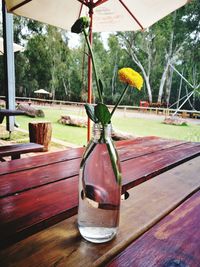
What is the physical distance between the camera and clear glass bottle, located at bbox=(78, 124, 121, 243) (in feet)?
1.54

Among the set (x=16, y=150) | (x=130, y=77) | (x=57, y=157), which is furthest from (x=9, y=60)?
(x=130, y=77)

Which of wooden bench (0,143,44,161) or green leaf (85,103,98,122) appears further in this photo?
wooden bench (0,143,44,161)

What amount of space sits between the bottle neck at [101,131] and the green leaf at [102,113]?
0.01 metres

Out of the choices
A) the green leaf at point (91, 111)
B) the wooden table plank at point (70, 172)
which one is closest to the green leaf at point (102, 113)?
the green leaf at point (91, 111)

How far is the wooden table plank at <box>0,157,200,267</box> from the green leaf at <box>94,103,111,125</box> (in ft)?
0.79

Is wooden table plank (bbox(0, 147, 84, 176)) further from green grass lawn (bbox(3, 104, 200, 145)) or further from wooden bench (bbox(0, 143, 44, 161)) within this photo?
green grass lawn (bbox(3, 104, 200, 145))

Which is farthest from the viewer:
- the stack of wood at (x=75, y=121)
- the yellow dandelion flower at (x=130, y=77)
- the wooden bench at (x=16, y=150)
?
the stack of wood at (x=75, y=121)

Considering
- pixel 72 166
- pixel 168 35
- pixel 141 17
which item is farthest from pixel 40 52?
pixel 72 166

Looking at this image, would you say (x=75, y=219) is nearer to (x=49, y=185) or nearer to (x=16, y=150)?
(x=49, y=185)

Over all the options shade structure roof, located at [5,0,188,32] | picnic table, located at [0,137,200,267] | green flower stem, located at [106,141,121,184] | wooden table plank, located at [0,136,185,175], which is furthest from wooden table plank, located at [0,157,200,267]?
shade structure roof, located at [5,0,188,32]

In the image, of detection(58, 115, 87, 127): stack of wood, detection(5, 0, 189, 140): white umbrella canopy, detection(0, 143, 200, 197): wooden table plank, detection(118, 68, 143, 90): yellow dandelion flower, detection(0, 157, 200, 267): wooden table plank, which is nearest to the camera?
detection(0, 157, 200, 267): wooden table plank

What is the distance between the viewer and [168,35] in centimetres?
1673

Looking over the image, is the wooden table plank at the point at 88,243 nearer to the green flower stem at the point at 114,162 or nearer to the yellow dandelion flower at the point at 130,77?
the green flower stem at the point at 114,162

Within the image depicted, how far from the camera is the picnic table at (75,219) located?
1.37ft
